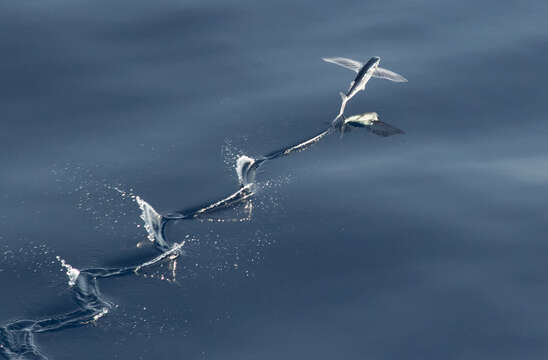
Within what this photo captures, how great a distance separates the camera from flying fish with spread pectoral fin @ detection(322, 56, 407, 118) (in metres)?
57.0

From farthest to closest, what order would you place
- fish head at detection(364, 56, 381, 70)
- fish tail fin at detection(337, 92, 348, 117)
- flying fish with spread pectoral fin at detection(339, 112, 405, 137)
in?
fish head at detection(364, 56, 381, 70) < fish tail fin at detection(337, 92, 348, 117) < flying fish with spread pectoral fin at detection(339, 112, 405, 137)

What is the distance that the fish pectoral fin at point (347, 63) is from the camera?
5891 centimetres

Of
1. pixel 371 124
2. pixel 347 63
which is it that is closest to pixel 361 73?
pixel 347 63

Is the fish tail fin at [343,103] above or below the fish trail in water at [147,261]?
above

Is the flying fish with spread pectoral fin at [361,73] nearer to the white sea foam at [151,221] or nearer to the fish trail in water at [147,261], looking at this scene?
the fish trail in water at [147,261]

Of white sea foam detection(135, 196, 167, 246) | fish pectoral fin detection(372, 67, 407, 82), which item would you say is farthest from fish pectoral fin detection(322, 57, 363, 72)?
white sea foam detection(135, 196, 167, 246)

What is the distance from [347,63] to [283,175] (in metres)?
12.0

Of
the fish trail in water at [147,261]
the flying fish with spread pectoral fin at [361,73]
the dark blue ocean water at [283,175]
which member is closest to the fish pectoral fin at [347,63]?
the flying fish with spread pectoral fin at [361,73]

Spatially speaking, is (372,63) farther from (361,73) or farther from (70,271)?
(70,271)

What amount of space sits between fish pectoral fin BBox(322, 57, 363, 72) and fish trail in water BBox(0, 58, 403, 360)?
1343 millimetres

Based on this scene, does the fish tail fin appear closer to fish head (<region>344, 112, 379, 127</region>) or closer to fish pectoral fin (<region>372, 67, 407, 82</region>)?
fish head (<region>344, 112, 379, 127</region>)

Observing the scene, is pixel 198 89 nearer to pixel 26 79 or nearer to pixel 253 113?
pixel 253 113

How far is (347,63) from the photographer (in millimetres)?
59500

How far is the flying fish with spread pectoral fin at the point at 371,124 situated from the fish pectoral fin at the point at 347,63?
13.0 feet
